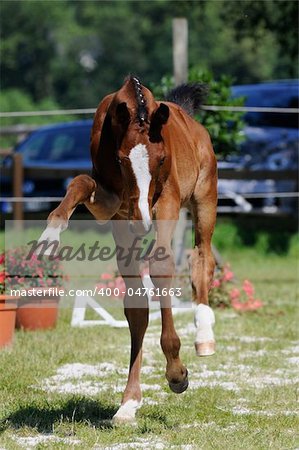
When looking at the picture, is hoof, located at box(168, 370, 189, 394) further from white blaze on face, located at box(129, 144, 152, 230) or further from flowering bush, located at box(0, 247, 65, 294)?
flowering bush, located at box(0, 247, 65, 294)

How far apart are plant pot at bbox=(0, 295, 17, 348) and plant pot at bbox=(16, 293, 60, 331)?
24.5 inches

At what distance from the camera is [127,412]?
187 inches

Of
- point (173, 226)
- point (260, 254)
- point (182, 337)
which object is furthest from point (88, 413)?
point (260, 254)

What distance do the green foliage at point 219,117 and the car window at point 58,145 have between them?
159 inches

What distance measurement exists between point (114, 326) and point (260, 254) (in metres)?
5.43

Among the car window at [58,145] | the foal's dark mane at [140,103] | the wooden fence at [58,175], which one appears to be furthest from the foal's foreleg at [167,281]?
the car window at [58,145]

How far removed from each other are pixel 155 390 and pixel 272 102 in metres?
8.51

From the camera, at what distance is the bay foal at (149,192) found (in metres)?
Result: 4.26

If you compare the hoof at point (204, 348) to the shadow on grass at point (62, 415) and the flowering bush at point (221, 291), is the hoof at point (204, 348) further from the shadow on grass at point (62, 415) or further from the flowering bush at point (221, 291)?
the flowering bush at point (221, 291)

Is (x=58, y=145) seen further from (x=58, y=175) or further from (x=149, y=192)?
(x=149, y=192)

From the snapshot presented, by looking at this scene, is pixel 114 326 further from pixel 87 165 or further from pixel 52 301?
pixel 87 165

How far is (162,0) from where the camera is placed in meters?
40.1

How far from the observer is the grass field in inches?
177

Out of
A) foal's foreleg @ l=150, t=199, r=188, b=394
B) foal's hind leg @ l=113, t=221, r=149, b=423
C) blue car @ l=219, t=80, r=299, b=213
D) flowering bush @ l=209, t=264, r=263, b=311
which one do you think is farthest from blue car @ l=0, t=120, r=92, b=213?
foal's foreleg @ l=150, t=199, r=188, b=394
